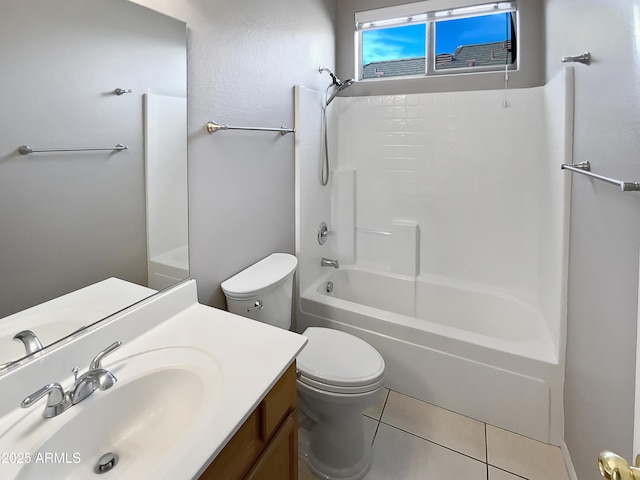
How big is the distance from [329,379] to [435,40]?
246cm

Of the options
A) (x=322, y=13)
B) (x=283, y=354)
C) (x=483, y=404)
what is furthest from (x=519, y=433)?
(x=322, y=13)

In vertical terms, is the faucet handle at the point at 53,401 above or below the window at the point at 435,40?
below

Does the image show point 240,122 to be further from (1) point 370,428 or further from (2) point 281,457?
(1) point 370,428

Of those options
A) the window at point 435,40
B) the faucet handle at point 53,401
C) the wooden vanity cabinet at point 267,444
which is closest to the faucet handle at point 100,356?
the faucet handle at point 53,401

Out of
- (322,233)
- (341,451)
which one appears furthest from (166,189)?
(322,233)

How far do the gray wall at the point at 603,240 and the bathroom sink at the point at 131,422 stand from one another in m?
1.17

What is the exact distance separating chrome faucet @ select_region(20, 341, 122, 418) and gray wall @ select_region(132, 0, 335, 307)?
2.18 ft

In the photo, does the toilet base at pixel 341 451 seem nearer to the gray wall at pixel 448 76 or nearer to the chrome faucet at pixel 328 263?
the chrome faucet at pixel 328 263

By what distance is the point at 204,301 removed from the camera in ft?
5.30

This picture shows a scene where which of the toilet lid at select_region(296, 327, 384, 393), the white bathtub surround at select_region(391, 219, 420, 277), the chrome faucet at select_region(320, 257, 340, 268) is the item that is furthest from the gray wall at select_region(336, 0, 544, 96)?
the toilet lid at select_region(296, 327, 384, 393)

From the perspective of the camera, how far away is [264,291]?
1686 mm

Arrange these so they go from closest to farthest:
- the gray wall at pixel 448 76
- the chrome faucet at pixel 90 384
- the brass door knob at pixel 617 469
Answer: the brass door knob at pixel 617 469, the chrome faucet at pixel 90 384, the gray wall at pixel 448 76

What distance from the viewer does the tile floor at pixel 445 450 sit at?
1599 millimetres

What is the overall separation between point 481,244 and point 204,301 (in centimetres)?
190
